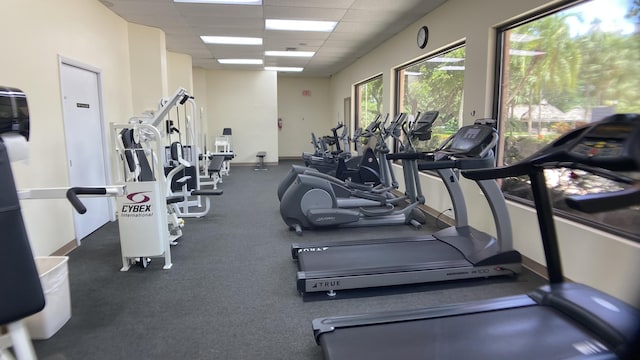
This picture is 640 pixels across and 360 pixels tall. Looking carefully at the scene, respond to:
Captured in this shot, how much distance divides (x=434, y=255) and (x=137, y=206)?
8.99 ft

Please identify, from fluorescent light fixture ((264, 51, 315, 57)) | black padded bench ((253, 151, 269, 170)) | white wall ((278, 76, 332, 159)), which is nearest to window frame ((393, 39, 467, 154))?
fluorescent light fixture ((264, 51, 315, 57))

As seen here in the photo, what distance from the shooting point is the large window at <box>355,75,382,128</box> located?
873cm

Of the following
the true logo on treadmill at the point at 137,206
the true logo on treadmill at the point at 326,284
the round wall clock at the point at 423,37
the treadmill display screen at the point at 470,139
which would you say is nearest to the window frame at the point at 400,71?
the round wall clock at the point at 423,37

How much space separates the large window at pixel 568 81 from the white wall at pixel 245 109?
27.5 ft

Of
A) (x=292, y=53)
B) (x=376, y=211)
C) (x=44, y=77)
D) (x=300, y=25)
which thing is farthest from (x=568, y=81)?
(x=292, y=53)

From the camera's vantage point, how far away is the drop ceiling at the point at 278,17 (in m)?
5.18

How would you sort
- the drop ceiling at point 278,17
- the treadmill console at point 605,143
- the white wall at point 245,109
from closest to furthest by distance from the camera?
Result: 1. the treadmill console at point 605,143
2. the drop ceiling at point 278,17
3. the white wall at point 245,109

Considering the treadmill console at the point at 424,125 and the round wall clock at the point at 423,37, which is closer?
the treadmill console at the point at 424,125

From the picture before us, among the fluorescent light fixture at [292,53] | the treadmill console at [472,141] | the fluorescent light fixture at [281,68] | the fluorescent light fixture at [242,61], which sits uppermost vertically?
the fluorescent light fixture at [281,68]

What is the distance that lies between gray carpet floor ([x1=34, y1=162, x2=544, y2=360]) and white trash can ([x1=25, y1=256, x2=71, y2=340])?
0.06 m

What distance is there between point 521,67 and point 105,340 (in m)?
4.47

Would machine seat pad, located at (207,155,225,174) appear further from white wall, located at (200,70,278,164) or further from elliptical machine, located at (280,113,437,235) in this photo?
white wall, located at (200,70,278,164)

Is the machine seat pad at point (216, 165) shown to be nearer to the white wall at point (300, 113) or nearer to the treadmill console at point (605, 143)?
the treadmill console at point (605, 143)

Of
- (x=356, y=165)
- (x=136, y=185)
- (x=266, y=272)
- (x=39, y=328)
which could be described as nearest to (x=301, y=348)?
(x=266, y=272)
